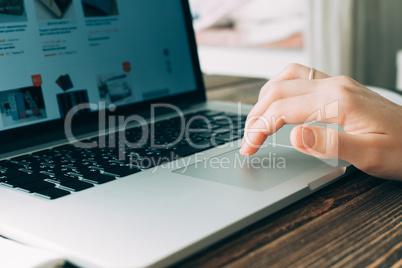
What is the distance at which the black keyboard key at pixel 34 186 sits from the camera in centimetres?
47

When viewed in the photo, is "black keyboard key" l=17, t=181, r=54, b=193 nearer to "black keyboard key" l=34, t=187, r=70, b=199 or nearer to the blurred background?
"black keyboard key" l=34, t=187, r=70, b=199

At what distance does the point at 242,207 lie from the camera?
397mm

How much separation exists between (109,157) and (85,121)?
0.61ft

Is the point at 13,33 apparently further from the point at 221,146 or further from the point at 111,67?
the point at 221,146

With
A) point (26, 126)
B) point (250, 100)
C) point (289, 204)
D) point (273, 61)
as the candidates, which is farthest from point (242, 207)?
point (273, 61)

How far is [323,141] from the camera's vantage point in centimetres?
43

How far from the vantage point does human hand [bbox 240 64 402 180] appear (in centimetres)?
44

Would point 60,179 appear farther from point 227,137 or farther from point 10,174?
point 227,137

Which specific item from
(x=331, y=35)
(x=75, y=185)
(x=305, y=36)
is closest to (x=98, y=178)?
(x=75, y=185)

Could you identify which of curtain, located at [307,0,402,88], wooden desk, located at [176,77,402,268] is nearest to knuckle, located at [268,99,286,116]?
wooden desk, located at [176,77,402,268]

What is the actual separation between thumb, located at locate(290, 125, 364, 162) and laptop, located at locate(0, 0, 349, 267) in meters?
0.04

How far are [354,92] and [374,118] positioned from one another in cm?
4

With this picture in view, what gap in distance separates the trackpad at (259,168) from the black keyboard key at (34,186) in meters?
0.15

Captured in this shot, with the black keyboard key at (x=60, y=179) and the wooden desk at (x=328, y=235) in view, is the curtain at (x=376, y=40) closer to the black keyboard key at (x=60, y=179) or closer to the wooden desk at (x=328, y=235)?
the wooden desk at (x=328, y=235)
